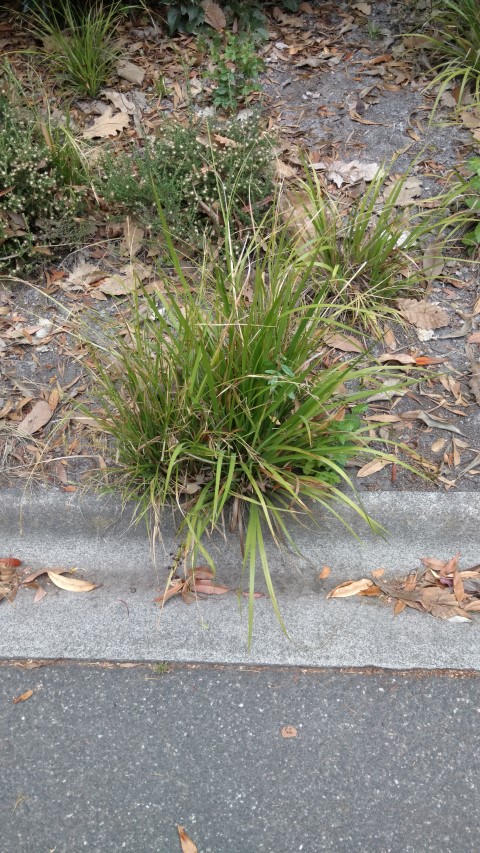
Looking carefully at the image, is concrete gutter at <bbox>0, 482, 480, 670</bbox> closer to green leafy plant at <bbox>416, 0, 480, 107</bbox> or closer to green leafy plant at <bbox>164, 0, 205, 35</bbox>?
green leafy plant at <bbox>416, 0, 480, 107</bbox>

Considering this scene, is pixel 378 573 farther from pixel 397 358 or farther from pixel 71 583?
pixel 71 583

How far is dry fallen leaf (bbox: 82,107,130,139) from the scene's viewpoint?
3.79 metres

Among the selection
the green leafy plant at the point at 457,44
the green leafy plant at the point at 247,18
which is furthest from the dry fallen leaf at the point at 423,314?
the green leafy plant at the point at 247,18

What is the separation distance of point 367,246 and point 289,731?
6.40 feet

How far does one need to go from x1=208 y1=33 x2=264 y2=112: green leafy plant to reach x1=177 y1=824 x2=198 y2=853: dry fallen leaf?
3.31 m

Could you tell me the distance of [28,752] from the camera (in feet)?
7.18

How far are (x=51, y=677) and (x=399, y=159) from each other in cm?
297

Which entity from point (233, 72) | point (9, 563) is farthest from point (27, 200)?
point (9, 563)

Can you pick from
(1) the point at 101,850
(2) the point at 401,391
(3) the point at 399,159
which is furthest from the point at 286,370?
(3) the point at 399,159

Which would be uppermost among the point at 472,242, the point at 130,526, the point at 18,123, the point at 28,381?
the point at 18,123

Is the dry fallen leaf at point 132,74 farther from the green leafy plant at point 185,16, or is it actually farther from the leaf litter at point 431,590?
the leaf litter at point 431,590

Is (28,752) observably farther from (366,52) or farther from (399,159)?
(366,52)

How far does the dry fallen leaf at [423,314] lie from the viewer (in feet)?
10.2

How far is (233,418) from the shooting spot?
2504mm
